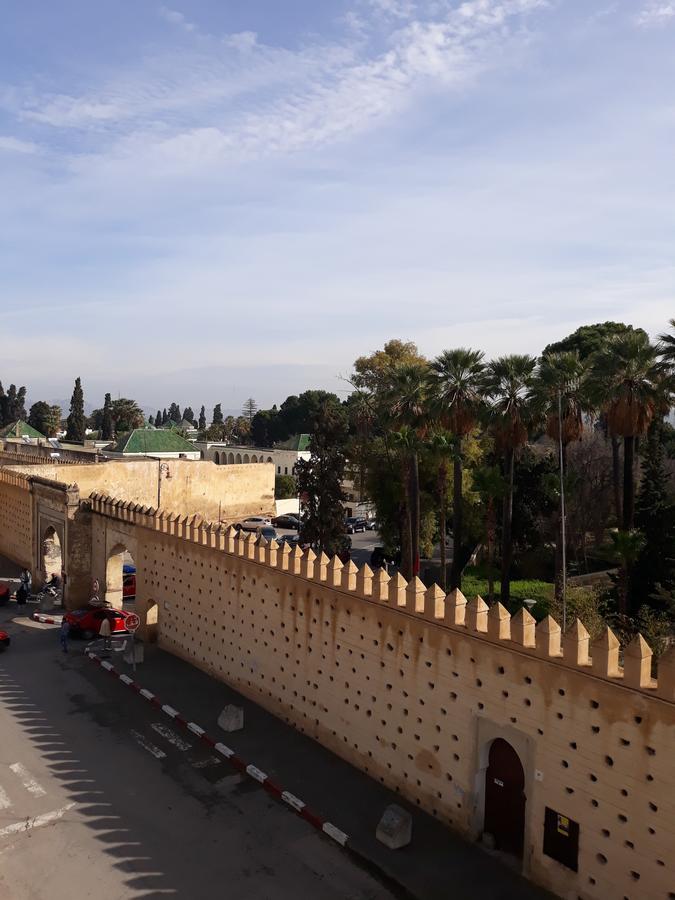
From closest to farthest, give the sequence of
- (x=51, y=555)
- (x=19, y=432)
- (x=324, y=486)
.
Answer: (x=51, y=555)
(x=324, y=486)
(x=19, y=432)

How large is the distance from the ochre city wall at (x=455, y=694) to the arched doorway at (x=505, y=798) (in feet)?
0.49

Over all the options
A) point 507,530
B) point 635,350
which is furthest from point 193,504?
point 635,350

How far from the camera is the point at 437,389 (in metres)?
25.2

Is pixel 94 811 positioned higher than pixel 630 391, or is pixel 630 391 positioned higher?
pixel 630 391

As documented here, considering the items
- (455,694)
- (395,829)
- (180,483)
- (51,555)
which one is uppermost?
(180,483)

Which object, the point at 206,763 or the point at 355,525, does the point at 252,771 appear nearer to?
the point at 206,763

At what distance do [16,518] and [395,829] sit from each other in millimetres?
22215

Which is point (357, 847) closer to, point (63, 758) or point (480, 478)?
point (63, 758)

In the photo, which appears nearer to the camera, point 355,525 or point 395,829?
point 395,829

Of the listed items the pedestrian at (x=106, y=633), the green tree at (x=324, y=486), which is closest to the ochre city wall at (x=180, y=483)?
the green tree at (x=324, y=486)

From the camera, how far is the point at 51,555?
25875mm

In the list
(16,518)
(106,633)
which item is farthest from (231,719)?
(16,518)

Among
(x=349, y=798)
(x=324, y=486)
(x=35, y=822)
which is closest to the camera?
(x=35, y=822)

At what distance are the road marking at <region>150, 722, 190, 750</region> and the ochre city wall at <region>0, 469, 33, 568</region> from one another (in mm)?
14025
